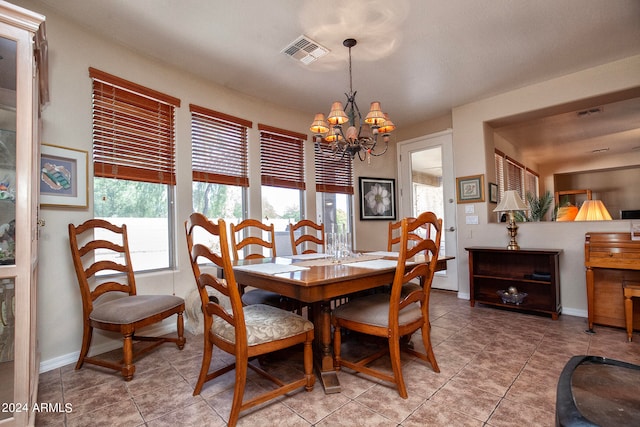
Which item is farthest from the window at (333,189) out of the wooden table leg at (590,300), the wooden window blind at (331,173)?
the wooden table leg at (590,300)

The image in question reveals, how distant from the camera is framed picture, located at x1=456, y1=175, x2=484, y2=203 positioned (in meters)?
3.82

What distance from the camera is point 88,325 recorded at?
2.09 meters

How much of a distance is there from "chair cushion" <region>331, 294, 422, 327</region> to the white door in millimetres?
2683

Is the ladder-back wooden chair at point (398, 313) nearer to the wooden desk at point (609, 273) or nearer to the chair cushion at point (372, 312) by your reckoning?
the chair cushion at point (372, 312)

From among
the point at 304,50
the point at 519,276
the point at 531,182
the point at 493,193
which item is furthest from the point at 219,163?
the point at 531,182

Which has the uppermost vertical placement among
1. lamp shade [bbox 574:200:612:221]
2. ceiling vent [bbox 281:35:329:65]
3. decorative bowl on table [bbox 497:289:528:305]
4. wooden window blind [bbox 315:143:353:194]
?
ceiling vent [bbox 281:35:329:65]

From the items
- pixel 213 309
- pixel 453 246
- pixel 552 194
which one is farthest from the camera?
pixel 552 194

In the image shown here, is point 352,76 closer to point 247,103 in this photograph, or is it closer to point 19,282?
point 247,103

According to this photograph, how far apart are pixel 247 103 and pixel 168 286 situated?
2190 mm

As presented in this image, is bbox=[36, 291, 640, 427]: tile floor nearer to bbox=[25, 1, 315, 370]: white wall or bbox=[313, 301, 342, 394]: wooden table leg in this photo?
bbox=[313, 301, 342, 394]: wooden table leg

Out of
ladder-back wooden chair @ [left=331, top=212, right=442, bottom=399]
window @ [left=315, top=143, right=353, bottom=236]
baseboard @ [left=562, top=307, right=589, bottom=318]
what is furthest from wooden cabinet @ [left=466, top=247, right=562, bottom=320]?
ladder-back wooden chair @ [left=331, top=212, right=442, bottom=399]

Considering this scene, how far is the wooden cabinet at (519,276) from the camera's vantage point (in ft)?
10.2

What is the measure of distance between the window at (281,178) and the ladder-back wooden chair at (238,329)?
1995 millimetres

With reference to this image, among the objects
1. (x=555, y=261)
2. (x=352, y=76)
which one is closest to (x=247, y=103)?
(x=352, y=76)
